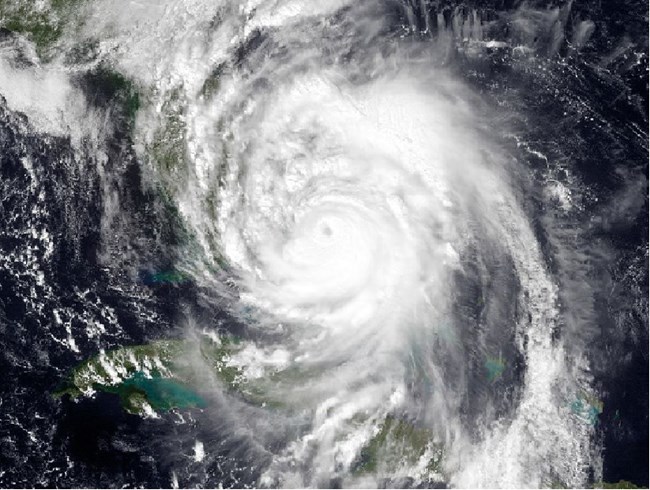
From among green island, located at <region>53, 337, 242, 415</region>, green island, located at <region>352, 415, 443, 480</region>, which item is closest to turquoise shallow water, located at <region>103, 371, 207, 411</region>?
green island, located at <region>53, 337, 242, 415</region>

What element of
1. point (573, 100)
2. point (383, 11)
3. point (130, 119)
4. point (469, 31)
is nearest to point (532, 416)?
point (573, 100)

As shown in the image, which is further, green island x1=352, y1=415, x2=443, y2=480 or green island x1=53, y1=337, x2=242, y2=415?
green island x1=53, y1=337, x2=242, y2=415

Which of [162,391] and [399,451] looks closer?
[399,451]

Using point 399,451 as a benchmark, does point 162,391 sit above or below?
above

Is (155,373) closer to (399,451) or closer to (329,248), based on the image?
(329,248)

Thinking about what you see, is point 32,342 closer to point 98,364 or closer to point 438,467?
point 98,364

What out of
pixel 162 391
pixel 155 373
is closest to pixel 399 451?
pixel 162 391

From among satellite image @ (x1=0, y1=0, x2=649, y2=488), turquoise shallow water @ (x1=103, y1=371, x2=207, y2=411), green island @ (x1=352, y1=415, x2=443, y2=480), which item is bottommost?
green island @ (x1=352, y1=415, x2=443, y2=480)

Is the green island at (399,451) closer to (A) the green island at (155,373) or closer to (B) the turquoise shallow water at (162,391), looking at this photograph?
(A) the green island at (155,373)

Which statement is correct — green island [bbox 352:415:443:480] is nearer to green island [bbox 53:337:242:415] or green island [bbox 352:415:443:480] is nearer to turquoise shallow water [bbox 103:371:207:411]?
green island [bbox 53:337:242:415]
